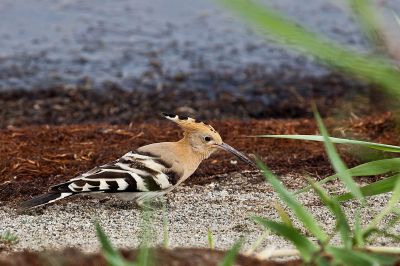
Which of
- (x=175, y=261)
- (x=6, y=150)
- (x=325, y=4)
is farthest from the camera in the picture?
(x=325, y=4)

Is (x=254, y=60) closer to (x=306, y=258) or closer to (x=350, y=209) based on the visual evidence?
(x=350, y=209)

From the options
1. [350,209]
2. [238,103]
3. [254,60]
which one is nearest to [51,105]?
[238,103]

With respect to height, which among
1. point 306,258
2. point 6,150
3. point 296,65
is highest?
point 306,258

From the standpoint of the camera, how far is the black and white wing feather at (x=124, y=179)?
490 cm

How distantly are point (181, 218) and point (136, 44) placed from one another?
26.5ft

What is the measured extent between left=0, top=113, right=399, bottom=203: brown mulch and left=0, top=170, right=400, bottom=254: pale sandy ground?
31cm

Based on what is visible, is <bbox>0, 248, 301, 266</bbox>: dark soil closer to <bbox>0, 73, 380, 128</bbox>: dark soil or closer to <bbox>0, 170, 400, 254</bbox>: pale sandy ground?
<bbox>0, 170, 400, 254</bbox>: pale sandy ground

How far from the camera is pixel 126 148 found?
6.64 meters

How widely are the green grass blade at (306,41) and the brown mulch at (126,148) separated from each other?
447 centimetres

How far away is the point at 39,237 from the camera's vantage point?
450 centimetres

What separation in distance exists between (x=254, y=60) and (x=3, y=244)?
8674 millimetres

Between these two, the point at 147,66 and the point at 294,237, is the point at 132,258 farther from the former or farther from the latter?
the point at 147,66

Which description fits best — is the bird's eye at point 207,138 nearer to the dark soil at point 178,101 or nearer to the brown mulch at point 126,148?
the brown mulch at point 126,148

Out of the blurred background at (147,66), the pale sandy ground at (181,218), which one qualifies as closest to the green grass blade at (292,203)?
the pale sandy ground at (181,218)
